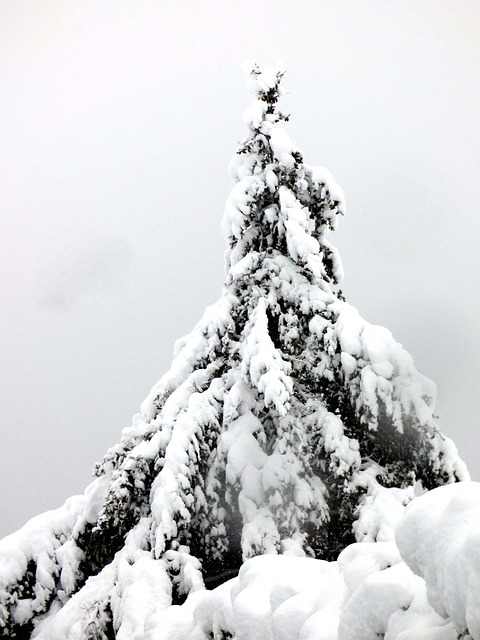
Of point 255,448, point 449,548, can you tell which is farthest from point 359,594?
point 255,448

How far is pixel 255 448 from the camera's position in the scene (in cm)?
A: 586

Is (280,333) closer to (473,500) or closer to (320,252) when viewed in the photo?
(320,252)

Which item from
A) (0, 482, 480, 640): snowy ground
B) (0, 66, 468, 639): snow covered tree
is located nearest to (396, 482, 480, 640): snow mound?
(0, 482, 480, 640): snowy ground

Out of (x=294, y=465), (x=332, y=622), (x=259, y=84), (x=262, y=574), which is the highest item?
(x=259, y=84)

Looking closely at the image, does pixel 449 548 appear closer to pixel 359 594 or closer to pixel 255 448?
pixel 359 594

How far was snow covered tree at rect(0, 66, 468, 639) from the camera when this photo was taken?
5402 millimetres

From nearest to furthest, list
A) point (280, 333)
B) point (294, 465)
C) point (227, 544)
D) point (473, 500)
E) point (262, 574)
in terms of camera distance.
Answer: point (473, 500)
point (262, 574)
point (294, 465)
point (227, 544)
point (280, 333)

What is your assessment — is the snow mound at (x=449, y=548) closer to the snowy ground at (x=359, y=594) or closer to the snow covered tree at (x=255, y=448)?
the snowy ground at (x=359, y=594)

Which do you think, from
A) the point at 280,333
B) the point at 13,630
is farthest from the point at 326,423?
the point at 13,630

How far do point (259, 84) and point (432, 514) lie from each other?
6.66 meters

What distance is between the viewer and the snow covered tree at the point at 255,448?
5.40 metres

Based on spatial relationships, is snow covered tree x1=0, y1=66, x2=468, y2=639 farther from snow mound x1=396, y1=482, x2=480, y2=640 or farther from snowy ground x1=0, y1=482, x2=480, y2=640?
snow mound x1=396, y1=482, x2=480, y2=640

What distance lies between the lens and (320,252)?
6844mm

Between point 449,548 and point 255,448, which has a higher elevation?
point 255,448
